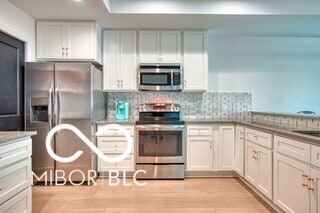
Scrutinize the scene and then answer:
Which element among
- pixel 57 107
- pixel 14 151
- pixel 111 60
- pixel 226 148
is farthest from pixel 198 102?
pixel 14 151

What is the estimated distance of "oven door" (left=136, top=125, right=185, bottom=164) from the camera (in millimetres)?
4062

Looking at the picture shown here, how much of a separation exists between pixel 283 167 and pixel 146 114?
7.84ft

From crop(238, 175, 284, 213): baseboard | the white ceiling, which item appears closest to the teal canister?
the white ceiling

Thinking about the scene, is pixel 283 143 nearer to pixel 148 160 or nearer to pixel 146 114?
pixel 148 160

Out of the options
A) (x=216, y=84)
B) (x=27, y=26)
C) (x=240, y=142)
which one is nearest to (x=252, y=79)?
(x=216, y=84)

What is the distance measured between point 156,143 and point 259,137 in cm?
151

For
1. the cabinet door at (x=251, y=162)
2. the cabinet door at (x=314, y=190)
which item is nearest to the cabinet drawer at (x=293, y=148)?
the cabinet door at (x=314, y=190)

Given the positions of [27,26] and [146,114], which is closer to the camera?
[27,26]

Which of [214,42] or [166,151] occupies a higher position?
[214,42]

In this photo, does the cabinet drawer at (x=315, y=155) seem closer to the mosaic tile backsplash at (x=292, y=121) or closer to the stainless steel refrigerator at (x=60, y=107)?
the mosaic tile backsplash at (x=292, y=121)

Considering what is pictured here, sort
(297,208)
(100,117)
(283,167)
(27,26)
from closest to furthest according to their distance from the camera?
(297,208), (283,167), (27,26), (100,117)

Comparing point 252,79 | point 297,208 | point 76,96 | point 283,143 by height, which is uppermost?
point 252,79

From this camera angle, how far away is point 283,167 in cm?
256

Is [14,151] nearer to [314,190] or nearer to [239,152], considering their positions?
[314,190]
